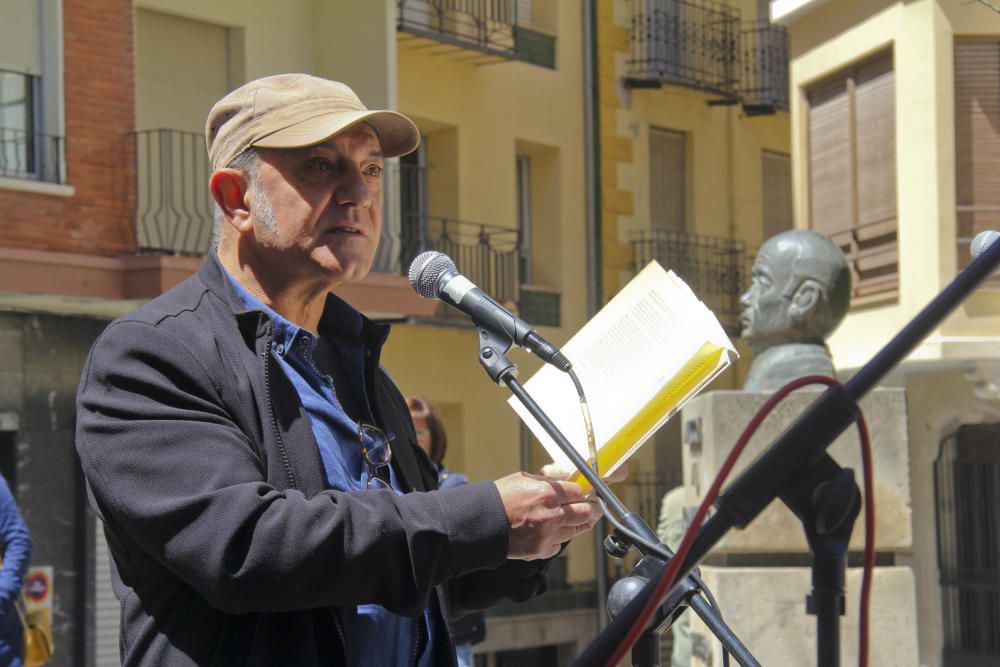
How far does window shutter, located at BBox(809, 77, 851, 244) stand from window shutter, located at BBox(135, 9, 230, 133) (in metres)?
5.81

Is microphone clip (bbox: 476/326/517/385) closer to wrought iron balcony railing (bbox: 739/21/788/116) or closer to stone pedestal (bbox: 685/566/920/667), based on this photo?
stone pedestal (bbox: 685/566/920/667)

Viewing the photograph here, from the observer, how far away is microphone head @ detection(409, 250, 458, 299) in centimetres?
339

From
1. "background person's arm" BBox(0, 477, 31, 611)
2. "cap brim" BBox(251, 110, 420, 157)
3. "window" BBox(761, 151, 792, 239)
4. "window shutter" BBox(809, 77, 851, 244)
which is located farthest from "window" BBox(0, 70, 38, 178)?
"window" BBox(761, 151, 792, 239)

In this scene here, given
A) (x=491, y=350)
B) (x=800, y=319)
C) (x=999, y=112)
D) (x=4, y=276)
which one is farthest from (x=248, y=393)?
(x=999, y=112)

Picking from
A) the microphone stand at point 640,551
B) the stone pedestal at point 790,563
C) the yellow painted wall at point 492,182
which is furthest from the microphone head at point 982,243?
the yellow painted wall at point 492,182

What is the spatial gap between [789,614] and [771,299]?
130 cm

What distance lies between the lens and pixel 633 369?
3.40 m

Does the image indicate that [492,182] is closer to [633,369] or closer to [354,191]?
[633,369]

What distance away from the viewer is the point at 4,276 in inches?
559

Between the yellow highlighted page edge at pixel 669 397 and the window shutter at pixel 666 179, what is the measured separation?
20801 millimetres

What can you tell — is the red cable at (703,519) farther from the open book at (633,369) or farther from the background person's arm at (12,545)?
the background person's arm at (12,545)

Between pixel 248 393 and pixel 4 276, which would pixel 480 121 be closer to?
pixel 4 276

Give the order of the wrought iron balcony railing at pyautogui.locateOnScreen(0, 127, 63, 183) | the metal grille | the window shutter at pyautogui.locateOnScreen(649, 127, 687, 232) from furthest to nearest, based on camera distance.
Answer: the window shutter at pyautogui.locateOnScreen(649, 127, 687, 232)
the metal grille
the wrought iron balcony railing at pyautogui.locateOnScreen(0, 127, 63, 183)

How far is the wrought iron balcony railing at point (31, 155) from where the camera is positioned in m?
14.9
